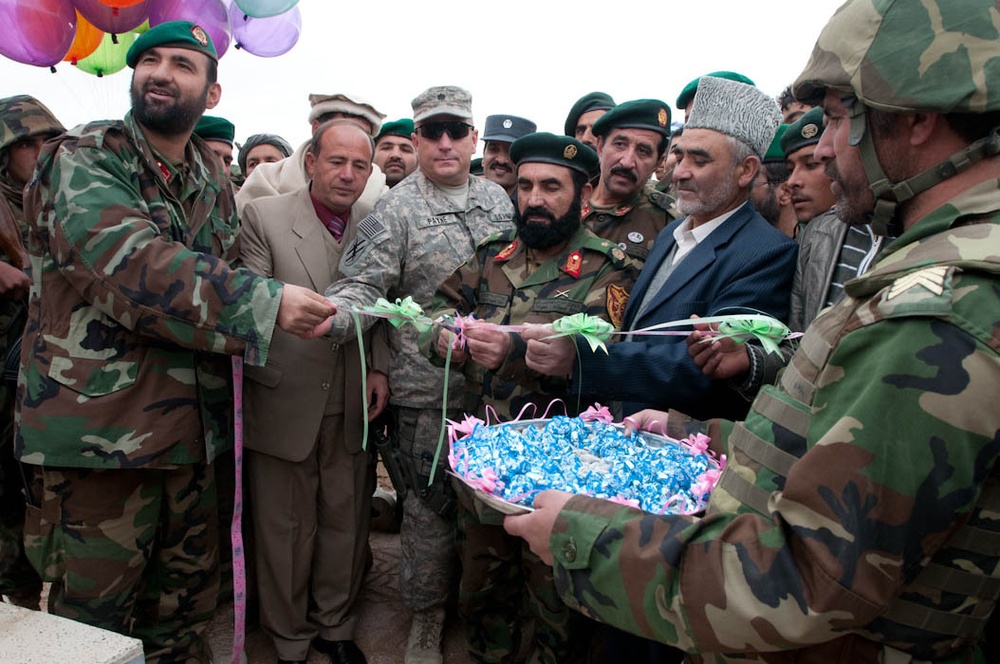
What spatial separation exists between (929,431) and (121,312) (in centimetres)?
275

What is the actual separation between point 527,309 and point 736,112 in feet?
4.29

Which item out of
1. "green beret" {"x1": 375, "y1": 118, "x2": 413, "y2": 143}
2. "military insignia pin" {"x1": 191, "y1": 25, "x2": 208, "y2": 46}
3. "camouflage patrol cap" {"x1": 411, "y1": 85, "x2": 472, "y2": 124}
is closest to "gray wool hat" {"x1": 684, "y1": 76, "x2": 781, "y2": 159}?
"camouflage patrol cap" {"x1": 411, "y1": 85, "x2": 472, "y2": 124}

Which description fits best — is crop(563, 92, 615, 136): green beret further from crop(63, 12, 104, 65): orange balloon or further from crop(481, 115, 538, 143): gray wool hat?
crop(63, 12, 104, 65): orange balloon

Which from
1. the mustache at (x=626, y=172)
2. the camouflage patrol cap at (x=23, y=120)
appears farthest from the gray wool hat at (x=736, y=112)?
the camouflage patrol cap at (x=23, y=120)

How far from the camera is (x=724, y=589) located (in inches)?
46.1

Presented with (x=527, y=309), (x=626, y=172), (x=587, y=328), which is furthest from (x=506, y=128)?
(x=587, y=328)

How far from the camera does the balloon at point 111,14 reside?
5180mm

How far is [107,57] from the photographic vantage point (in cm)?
670

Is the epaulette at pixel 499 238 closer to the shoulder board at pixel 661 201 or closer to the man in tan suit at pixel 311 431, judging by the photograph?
the man in tan suit at pixel 311 431

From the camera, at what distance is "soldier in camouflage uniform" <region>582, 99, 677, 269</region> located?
3.86 meters

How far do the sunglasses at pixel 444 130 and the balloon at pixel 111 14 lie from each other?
3232 mm

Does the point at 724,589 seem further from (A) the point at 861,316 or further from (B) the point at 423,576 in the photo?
(B) the point at 423,576

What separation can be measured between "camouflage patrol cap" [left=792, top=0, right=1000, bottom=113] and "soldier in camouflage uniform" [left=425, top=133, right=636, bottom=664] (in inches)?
71.8

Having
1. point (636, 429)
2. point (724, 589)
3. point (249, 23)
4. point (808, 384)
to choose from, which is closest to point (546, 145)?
point (636, 429)
